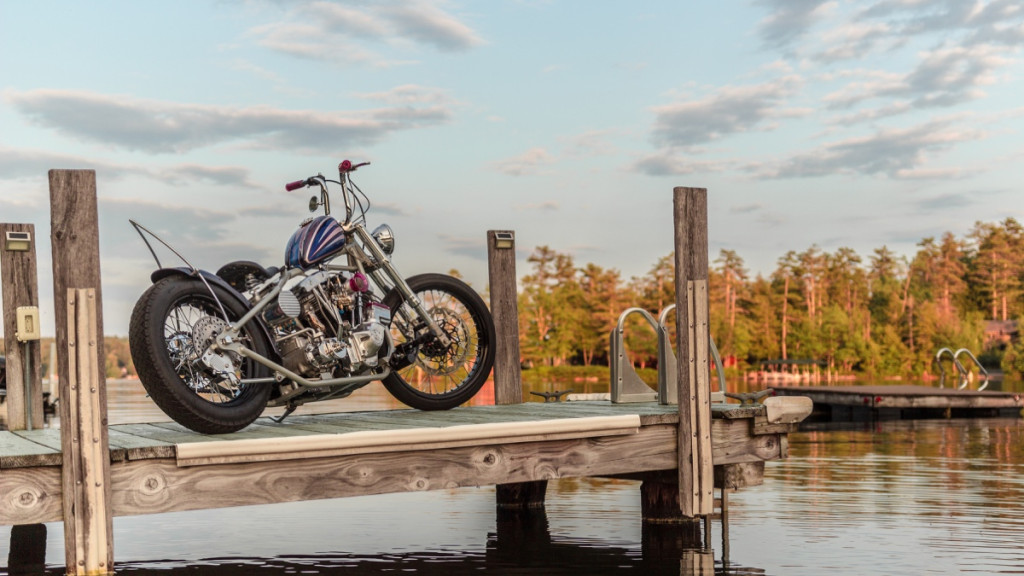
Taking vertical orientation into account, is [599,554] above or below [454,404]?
below

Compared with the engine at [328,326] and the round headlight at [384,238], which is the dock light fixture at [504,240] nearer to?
the round headlight at [384,238]

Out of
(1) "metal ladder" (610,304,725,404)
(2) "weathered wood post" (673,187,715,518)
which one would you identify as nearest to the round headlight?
(1) "metal ladder" (610,304,725,404)

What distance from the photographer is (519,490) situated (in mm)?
10469

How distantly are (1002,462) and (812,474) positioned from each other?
3.53 metres

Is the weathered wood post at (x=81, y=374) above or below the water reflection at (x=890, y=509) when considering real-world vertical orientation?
above

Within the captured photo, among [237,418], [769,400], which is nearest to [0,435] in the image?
[237,418]

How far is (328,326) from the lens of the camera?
760cm

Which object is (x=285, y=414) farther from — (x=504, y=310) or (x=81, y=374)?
(x=504, y=310)

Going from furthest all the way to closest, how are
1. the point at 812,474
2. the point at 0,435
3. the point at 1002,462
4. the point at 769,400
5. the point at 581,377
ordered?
1. the point at 581,377
2. the point at 1002,462
3. the point at 812,474
4. the point at 769,400
5. the point at 0,435

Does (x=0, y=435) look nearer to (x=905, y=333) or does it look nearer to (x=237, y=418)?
(x=237, y=418)

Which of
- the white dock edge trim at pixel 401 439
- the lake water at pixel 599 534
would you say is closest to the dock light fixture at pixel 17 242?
the lake water at pixel 599 534

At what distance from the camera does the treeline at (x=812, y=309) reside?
Answer: 7394cm

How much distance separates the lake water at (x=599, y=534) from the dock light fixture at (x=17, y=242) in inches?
90.9

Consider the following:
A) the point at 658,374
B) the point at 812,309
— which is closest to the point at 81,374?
the point at 658,374
